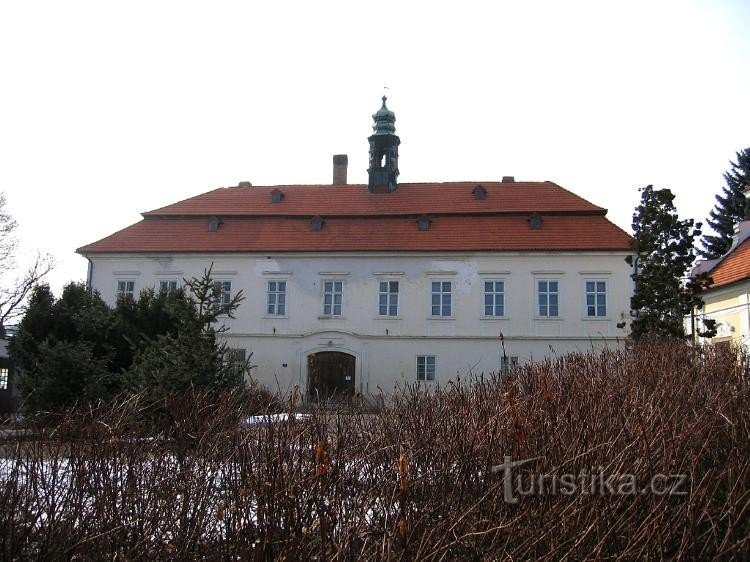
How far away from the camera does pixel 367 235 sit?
29.9m

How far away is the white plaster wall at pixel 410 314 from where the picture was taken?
1102 inches

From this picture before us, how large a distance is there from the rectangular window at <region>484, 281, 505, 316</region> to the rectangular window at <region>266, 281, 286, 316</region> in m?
8.53

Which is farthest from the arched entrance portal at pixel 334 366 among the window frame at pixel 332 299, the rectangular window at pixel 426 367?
the rectangular window at pixel 426 367

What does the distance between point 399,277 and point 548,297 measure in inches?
242

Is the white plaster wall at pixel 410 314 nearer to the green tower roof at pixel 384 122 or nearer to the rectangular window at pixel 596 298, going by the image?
the rectangular window at pixel 596 298

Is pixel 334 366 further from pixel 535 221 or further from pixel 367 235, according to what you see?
pixel 535 221

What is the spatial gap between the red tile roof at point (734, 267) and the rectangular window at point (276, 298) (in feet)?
54.5

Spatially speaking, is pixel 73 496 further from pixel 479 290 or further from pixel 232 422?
pixel 479 290

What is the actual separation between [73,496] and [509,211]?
27122 millimetres

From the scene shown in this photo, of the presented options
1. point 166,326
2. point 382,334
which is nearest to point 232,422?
point 166,326

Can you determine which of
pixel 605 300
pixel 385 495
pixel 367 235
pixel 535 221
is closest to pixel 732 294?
pixel 605 300

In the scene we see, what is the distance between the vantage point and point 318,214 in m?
31.0

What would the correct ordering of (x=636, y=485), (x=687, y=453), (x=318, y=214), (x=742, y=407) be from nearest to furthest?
(x=636, y=485) < (x=687, y=453) < (x=742, y=407) < (x=318, y=214)

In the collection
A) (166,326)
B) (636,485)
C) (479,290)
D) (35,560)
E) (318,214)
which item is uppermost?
(318,214)
